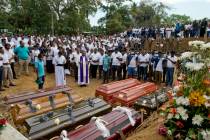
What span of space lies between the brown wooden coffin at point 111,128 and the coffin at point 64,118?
2.68 feet

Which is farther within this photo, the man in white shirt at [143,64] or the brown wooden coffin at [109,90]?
the man in white shirt at [143,64]

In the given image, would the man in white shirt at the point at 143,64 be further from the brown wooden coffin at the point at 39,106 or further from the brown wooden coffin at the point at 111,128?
the brown wooden coffin at the point at 111,128

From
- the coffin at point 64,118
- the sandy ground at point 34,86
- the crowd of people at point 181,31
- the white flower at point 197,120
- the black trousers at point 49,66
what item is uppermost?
the crowd of people at point 181,31

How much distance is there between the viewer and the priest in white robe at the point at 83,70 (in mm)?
16203

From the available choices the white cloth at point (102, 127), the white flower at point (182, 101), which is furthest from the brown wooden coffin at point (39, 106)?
the white flower at point (182, 101)

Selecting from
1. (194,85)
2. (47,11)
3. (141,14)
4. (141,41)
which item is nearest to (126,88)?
(194,85)

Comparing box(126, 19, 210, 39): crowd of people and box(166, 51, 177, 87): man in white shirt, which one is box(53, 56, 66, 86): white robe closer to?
box(166, 51, 177, 87): man in white shirt

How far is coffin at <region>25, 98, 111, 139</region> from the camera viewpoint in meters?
7.96

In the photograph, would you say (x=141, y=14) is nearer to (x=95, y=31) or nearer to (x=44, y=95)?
(x=95, y=31)

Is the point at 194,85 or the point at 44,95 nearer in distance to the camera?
the point at 194,85

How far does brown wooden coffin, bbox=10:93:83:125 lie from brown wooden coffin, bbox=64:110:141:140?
6.66ft

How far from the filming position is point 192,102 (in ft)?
20.0

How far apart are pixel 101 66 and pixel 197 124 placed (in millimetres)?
11829

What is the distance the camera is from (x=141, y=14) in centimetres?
4609
